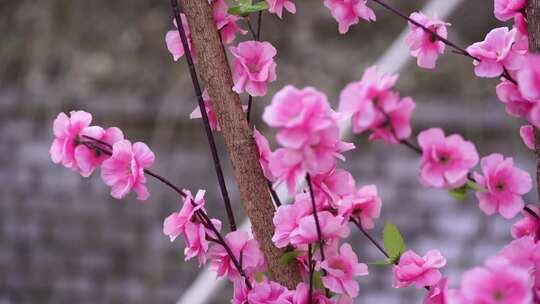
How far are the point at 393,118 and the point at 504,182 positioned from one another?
115 millimetres

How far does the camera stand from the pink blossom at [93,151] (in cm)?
57

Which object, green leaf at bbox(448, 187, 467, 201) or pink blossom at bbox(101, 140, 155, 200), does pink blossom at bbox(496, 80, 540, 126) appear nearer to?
green leaf at bbox(448, 187, 467, 201)

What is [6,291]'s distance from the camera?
2600 millimetres

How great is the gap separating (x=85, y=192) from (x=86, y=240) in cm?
15

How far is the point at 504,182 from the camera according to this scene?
0.51 m

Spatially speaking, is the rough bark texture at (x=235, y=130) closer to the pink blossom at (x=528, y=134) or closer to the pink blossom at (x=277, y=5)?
the pink blossom at (x=277, y=5)

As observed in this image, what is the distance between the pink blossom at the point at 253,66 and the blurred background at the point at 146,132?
5.60 ft

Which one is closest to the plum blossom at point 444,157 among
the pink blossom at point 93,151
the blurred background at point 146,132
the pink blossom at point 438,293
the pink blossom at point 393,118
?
the pink blossom at point 393,118

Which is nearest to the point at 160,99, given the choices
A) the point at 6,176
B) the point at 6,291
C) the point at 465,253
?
the point at 6,176

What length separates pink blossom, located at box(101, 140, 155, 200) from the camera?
561 mm

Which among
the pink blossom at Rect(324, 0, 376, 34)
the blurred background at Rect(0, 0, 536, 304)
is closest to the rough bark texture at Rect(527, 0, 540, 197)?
the pink blossom at Rect(324, 0, 376, 34)

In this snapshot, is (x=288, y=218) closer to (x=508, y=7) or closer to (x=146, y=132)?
(x=508, y=7)

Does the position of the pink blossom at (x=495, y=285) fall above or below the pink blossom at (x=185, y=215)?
below

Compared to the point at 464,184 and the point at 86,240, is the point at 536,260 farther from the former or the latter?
the point at 86,240
